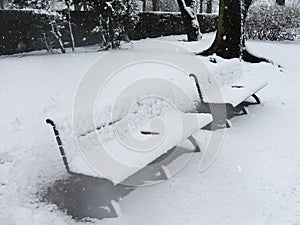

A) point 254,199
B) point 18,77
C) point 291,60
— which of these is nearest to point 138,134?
point 254,199

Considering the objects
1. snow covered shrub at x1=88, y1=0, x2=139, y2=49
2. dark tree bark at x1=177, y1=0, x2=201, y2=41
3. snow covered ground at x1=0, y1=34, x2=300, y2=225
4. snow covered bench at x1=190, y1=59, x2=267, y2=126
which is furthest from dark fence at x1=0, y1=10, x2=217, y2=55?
snow covered bench at x1=190, y1=59, x2=267, y2=126

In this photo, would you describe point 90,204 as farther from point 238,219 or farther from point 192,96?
point 192,96

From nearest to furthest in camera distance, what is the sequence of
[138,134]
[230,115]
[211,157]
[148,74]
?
[138,134]
[211,157]
[230,115]
[148,74]

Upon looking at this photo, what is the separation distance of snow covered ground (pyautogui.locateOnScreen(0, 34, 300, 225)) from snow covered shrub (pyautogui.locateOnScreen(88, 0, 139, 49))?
6.58 metres

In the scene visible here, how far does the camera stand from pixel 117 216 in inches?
150

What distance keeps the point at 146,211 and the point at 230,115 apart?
362 cm

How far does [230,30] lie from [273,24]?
990cm

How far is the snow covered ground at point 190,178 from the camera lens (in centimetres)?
386

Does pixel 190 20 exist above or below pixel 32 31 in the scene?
below

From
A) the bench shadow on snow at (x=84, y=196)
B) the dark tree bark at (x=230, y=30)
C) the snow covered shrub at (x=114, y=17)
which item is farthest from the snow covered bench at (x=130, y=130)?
the snow covered shrub at (x=114, y=17)

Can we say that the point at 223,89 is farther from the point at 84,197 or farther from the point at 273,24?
the point at 273,24

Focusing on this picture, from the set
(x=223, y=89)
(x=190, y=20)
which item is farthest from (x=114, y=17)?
(x=223, y=89)

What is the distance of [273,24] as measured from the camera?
2044cm

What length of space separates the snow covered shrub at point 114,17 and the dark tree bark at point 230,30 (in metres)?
3.31
